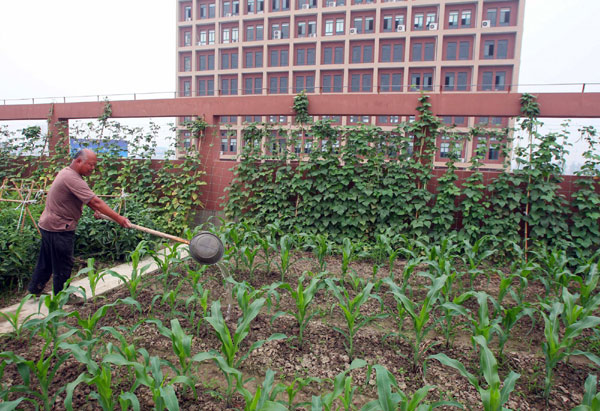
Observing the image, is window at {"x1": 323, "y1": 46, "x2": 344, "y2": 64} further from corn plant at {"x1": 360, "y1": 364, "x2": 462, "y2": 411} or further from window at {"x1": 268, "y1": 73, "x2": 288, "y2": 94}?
corn plant at {"x1": 360, "y1": 364, "x2": 462, "y2": 411}

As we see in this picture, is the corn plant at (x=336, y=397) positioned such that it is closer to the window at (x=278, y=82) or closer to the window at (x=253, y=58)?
the window at (x=278, y=82)

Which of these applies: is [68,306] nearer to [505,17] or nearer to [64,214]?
[64,214]

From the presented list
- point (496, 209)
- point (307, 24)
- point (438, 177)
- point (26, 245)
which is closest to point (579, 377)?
point (496, 209)

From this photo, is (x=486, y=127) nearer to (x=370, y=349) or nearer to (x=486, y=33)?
(x=370, y=349)

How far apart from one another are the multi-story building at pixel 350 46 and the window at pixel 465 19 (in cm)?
8

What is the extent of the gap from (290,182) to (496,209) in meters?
3.22

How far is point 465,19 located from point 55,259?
36.2 metres

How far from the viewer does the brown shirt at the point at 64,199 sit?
314cm

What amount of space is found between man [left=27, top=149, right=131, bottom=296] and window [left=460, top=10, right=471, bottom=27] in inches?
1391

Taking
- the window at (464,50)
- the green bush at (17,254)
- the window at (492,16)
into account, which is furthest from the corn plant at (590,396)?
the window at (492,16)

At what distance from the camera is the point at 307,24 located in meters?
34.0

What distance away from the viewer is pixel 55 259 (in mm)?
3293

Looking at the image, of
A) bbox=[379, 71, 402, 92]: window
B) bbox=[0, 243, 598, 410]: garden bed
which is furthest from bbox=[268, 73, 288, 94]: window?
bbox=[0, 243, 598, 410]: garden bed

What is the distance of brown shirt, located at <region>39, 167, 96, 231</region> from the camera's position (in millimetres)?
3137
